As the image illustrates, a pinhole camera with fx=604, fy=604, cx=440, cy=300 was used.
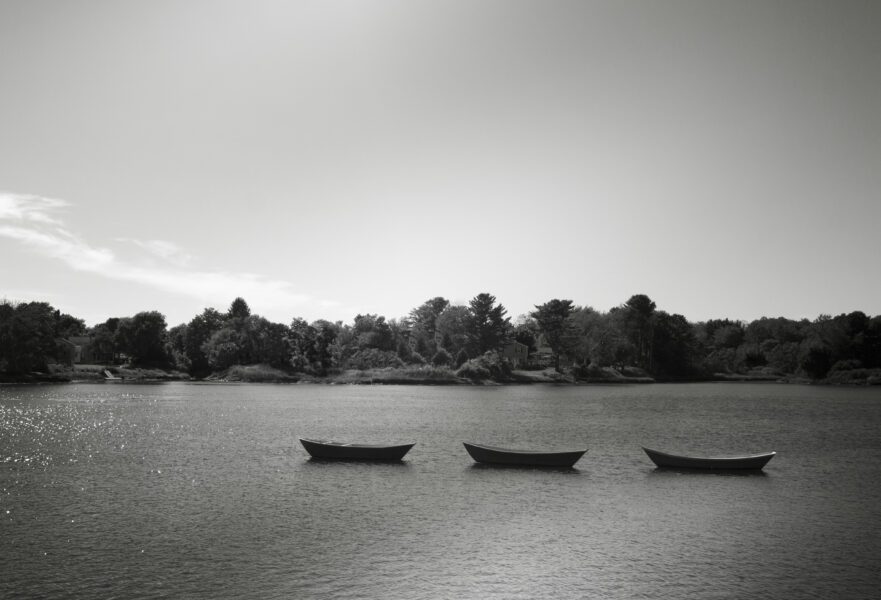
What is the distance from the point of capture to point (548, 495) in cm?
3488

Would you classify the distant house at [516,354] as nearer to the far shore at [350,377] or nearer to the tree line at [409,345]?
the tree line at [409,345]

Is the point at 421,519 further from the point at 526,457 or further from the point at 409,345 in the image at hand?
the point at 409,345

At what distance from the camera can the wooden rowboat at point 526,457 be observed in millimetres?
42906

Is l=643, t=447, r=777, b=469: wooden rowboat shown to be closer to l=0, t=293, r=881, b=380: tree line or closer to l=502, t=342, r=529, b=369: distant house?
l=0, t=293, r=881, b=380: tree line

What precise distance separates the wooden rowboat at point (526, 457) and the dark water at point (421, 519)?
3.39ft

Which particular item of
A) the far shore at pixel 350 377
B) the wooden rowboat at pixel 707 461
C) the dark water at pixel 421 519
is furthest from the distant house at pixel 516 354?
the wooden rowboat at pixel 707 461

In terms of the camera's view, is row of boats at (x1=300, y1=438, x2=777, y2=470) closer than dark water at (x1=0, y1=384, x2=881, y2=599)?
No

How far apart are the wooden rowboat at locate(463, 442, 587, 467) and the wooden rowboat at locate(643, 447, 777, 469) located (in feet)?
19.1

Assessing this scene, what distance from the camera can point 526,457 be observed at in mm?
43312

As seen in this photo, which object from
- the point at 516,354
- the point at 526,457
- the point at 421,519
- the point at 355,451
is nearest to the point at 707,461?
the point at 526,457

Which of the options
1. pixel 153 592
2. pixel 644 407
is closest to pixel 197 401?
pixel 644 407

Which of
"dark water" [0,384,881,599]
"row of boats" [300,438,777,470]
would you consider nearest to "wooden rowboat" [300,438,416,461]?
"row of boats" [300,438,777,470]

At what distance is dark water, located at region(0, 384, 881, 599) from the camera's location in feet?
67.8

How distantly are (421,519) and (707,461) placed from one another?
958 inches
